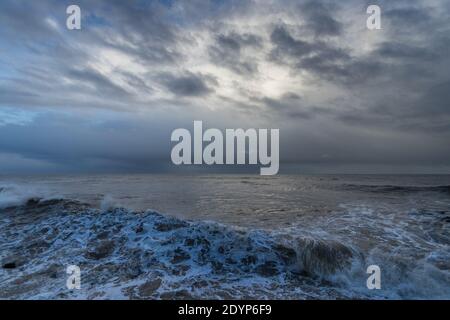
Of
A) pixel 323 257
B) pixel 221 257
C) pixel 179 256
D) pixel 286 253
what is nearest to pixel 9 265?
pixel 179 256

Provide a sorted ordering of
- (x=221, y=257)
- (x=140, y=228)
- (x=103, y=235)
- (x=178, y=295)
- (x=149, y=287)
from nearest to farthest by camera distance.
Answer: (x=178, y=295)
(x=149, y=287)
(x=221, y=257)
(x=103, y=235)
(x=140, y=228)

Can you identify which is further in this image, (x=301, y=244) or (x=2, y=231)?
(x=2, y=231)

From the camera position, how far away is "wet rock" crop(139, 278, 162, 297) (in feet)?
20.1

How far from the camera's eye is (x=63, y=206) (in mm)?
15180

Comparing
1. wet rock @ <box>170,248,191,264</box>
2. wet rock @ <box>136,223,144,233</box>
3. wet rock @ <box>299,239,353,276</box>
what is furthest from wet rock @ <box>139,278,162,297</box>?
wet rock @ <box>299,239,353,276</box>

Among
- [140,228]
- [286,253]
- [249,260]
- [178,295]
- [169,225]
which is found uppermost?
[169,225]

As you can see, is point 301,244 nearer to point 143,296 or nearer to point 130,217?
point 143,296

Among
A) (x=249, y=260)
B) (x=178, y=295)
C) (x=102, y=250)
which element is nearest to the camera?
(x=178, y=295)

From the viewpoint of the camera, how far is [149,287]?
21.1 feet

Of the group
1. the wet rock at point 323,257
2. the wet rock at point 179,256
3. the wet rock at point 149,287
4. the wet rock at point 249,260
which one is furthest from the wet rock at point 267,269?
the wet rock at point 149,287

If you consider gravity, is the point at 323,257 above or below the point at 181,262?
above

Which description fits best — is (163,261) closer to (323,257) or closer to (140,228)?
(140,228)

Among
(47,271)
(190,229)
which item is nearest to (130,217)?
(190,229)
